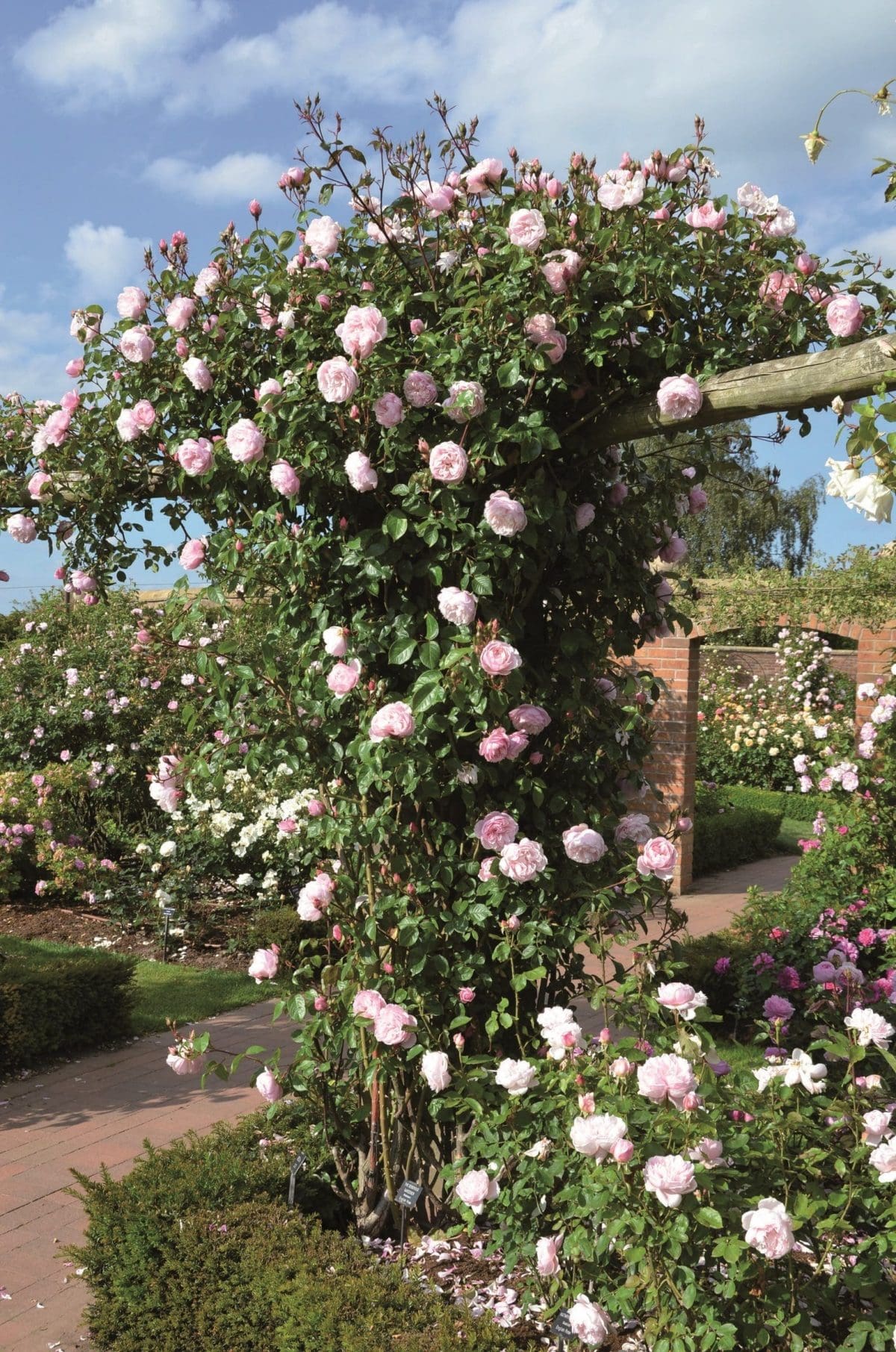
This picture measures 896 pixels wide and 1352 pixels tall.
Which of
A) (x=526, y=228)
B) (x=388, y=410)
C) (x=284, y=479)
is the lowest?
(x=284, y=479)

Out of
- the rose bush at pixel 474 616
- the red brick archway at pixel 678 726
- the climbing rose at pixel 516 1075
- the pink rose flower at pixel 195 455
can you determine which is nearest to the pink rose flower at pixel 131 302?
the rose bush at pixel 474 616

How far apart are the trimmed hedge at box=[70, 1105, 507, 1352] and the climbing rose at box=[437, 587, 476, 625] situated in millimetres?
1471

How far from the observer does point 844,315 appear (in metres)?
2.56

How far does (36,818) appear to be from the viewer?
25.8ft

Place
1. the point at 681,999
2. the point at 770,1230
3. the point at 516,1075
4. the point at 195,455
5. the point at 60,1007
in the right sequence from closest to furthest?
the point at 770,1230 → the point at 681,999 → the point at 516,1075 → the point at 195,455 → the point at 60,1007

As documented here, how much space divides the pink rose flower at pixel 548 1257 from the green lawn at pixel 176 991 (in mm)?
3214

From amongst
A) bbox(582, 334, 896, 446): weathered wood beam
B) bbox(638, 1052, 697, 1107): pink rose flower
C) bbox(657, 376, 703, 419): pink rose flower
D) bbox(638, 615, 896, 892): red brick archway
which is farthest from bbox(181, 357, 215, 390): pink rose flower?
bbox(638, 615, 896, 892): red brick archway

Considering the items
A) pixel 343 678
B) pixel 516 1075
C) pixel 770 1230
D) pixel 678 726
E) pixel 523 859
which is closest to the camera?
pixel 770 1230

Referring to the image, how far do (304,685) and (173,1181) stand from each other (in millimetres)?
1334

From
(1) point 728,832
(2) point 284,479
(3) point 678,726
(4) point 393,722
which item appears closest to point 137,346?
(2) point 284,479

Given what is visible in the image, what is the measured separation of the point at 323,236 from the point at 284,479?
628mm

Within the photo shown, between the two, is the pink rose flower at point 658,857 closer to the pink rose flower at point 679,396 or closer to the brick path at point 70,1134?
the pink rose flower at point 679,396

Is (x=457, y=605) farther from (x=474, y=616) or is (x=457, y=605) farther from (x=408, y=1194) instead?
(x=408, y=1194)

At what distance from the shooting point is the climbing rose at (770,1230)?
6.13 feet
